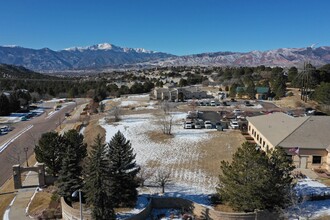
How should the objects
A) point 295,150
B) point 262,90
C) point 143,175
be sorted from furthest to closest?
1. point 262,90
2. point 295,150
3. point 143,175

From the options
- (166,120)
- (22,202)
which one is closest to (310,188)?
(22,202)

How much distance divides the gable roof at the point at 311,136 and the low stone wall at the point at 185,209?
42.3 ft

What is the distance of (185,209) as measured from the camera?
2269 centimetres

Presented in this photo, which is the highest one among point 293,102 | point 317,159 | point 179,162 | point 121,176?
point 293,102

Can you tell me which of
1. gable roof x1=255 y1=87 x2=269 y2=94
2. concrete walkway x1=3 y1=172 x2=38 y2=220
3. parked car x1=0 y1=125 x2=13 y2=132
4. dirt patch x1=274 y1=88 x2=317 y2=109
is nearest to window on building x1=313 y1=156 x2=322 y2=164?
concrete walkway x1=3 y1=172 x2=38 y2=220

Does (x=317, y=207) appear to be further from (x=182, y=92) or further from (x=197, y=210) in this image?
(x=182, y=92)

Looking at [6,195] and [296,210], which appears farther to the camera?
[6,195]

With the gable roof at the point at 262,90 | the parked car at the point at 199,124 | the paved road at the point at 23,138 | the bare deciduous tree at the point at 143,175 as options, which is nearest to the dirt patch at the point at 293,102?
the gable roof at the point at 262,90

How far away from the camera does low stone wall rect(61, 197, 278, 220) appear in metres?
20.2

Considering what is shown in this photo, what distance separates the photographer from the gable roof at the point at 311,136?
30.8 meters

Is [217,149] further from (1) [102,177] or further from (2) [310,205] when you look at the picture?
(1) [102,177]

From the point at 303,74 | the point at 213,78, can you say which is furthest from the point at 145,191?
the point at 213,78

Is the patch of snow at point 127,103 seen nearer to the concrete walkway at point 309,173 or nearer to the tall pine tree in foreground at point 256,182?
the concrete walkway at point 309,173

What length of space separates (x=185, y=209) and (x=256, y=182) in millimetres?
6128
